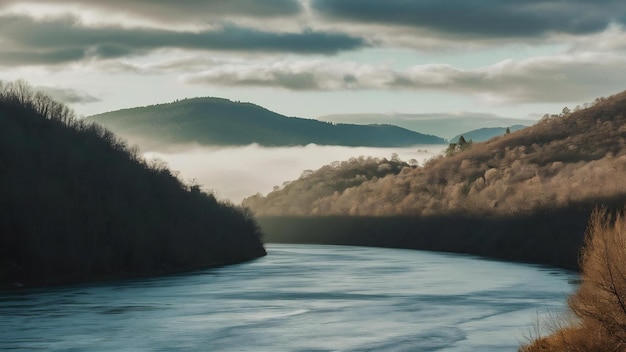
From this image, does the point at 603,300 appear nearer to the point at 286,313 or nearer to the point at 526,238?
the point at 286,313

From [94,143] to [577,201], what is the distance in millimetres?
71436

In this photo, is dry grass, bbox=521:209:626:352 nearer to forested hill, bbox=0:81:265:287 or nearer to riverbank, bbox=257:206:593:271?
forested hill, bbox=0:81:265:287

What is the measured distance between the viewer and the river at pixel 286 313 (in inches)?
1649

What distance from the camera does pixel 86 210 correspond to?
100 meters

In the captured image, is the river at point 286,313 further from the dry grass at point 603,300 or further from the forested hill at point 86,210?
the dry grass at point 603,300

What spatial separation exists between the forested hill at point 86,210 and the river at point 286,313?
20.7 feet

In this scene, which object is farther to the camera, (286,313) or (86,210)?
(86,210)

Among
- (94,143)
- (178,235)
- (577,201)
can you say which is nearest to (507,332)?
(178,235)

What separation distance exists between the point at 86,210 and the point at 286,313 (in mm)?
49663

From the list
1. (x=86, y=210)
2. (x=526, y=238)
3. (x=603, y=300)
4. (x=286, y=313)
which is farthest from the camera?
(x=526, y=238)

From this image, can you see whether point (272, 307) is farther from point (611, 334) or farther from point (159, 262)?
point (159, 262)

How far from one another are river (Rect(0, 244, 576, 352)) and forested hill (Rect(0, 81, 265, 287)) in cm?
631

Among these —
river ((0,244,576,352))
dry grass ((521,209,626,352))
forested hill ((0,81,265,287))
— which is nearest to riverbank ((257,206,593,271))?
river ((0,244,576,352))

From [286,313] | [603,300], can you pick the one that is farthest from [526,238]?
[603,300]
